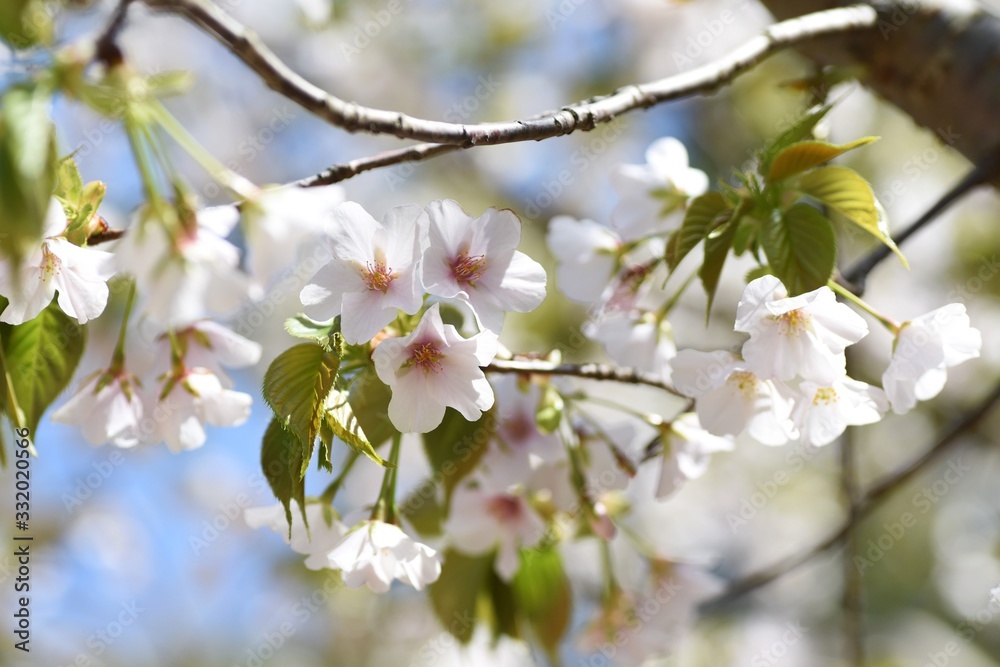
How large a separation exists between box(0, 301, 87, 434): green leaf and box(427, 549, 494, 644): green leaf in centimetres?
51

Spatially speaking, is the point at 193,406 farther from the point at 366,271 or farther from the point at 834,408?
the point at 834,408

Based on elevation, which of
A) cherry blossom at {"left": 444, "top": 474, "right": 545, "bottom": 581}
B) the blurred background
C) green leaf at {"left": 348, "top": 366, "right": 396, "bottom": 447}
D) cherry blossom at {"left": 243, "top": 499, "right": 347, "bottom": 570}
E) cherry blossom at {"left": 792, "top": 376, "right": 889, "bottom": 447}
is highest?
cherry blossom at {"left": 792, "top": 376, "right": 889, "bottom": 447}

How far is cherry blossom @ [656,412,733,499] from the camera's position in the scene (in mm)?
953

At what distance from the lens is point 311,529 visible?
811mm

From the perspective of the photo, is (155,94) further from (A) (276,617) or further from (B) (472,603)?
(A) (276,617)

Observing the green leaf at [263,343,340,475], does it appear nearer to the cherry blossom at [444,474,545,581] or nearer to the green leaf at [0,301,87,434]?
the green leaf at [0,301,87,434]

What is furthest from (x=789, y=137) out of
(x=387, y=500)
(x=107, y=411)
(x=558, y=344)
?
(x=558, y=344)

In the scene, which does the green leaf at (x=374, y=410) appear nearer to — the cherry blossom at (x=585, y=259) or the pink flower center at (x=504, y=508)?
the pink flower center at (x=504, y=508)

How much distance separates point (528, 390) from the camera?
3.04 feet

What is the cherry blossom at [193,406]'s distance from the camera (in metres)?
0.82

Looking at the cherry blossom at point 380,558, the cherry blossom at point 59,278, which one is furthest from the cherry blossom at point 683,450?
the cherry blossom at point 59,278

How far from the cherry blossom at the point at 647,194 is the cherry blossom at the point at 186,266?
494mm

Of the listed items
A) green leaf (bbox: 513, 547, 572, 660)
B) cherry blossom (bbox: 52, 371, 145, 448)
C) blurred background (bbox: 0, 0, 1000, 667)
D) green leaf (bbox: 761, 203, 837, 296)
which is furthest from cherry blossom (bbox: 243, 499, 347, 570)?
blurred background (bbox: 0, 0, 1000, 667)

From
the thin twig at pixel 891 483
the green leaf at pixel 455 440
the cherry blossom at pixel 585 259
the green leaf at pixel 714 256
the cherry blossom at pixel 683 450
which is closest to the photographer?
the green leaf at pixel 714 256
